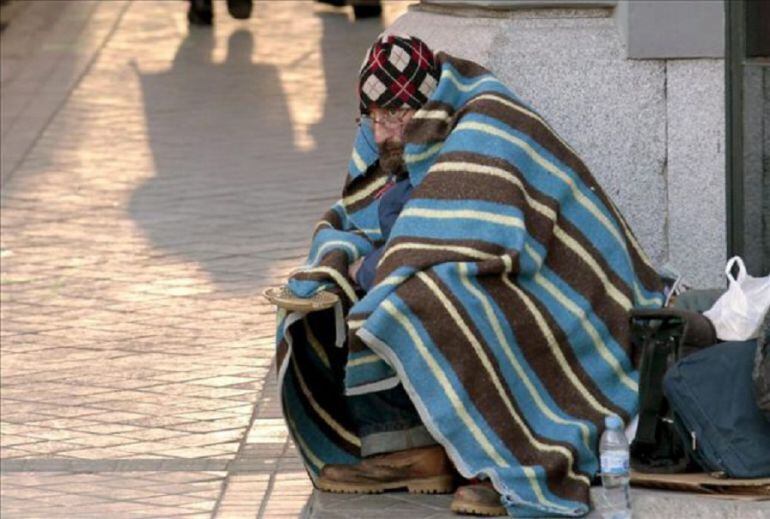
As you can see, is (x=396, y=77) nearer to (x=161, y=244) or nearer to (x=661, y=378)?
(x=661, y=378)

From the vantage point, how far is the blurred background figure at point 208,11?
47.7 ft

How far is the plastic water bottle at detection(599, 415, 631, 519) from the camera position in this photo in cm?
557

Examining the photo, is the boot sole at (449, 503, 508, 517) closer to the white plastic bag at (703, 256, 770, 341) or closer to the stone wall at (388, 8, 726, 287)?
the white plastic bag at (703, 256, 770, 341)

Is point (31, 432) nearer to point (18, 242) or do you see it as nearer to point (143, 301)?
point (143, 301)

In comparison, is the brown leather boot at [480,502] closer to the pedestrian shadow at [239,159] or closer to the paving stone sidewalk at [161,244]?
the paving stone sidewalk at [161,244]

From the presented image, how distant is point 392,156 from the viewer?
607 centimetres

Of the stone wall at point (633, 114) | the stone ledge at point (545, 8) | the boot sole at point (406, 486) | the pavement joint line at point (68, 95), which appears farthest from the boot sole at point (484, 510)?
the pavement joint line at point (68, 95)

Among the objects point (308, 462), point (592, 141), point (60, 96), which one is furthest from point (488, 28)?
point (60, 96)

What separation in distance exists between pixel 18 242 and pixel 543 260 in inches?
167

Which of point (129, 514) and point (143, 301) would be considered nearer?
point (129, 514)

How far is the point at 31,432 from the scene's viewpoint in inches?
285

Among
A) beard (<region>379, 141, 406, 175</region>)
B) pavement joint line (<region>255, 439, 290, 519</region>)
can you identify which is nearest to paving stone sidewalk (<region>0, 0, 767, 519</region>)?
pavement joint line (<region>255, 439, 290, 519</region>)

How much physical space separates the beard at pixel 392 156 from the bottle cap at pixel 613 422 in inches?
36.6

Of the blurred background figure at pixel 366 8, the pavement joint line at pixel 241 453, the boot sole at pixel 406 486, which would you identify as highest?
the boot sole at pixel 406 486
